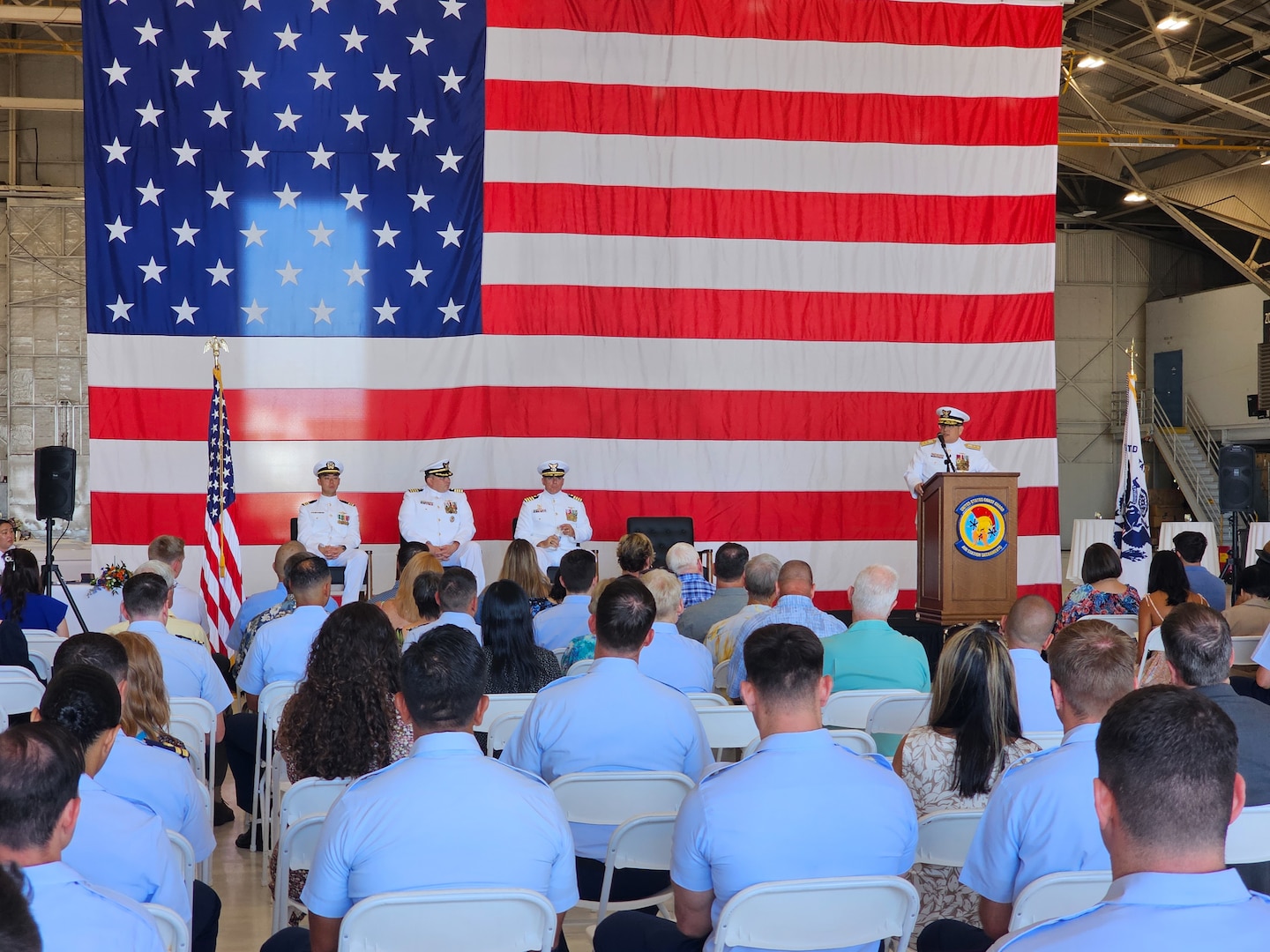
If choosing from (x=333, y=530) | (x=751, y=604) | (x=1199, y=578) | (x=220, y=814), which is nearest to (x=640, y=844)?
(x=751, y=604)

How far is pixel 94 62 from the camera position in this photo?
7.30m

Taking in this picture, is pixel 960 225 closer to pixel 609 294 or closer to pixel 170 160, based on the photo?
pixel 609 294

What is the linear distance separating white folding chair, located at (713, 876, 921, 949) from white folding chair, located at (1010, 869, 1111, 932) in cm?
16

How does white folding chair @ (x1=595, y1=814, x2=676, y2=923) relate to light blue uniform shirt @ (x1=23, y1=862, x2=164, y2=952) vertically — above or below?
below

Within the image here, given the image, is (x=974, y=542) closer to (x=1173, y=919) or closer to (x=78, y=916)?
(x=1173, y=919)

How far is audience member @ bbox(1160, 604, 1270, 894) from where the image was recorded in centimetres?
249

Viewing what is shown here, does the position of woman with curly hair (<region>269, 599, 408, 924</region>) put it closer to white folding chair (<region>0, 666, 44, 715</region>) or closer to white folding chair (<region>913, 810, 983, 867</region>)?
white folding chair (<region>913, 810, 983, 867</region>)

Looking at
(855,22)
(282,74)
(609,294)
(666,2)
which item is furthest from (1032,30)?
(282,74)

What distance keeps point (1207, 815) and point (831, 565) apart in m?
6.92

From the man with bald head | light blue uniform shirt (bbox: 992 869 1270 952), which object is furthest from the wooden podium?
light blue uniform shirt (bbox: 992 869 1270 952)

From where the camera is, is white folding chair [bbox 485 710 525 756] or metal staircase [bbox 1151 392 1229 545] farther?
metal staircase [bbox 1151 392 1229 545]

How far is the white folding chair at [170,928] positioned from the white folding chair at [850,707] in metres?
2.01

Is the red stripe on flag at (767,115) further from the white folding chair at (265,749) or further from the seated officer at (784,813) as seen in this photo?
the seated officer at (784,813)

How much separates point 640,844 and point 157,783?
94cm
